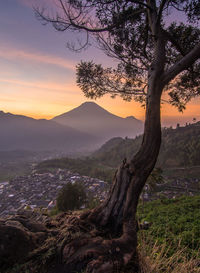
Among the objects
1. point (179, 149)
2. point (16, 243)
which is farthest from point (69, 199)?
point (179, 149)

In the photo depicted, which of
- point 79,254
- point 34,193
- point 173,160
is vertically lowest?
point 34,193

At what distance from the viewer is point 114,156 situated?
12156cm

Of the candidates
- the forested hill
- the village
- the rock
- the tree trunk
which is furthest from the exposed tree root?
the forested hill

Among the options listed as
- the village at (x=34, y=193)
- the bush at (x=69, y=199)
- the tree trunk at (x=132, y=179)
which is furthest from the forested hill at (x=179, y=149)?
the tree trunk at (x=132, y=179)

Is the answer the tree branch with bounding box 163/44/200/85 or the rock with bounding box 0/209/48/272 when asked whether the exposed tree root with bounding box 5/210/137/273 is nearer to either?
the rock with bounding box 0/209/48/272

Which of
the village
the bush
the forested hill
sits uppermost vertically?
the forested hill

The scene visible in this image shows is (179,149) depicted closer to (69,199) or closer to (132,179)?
(69,199)

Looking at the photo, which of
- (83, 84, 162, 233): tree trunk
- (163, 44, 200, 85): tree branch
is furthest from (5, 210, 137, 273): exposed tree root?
(163, 44, 200, 85): tree branch

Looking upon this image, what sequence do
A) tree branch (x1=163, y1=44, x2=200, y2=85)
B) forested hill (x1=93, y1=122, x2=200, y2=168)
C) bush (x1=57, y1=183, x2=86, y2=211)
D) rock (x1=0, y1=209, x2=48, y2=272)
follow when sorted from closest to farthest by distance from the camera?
rock (x1=0, y1=209, x2=48, y2=272)
tree branch (x1=163, y1=44, x2=200, y2=85)
bush (x1=57, y1=183, x2=86, y2=211)
forested hill (x1=93, y1=122, x2=200, y2=168)

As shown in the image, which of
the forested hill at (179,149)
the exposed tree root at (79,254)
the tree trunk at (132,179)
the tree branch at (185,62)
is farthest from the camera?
the forested hill at (179,149)

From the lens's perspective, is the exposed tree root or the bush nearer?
the exposed tree root

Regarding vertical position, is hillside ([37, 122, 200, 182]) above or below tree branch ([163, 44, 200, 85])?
below

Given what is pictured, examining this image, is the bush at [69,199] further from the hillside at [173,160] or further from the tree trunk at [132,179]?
the hillside at [173,160]

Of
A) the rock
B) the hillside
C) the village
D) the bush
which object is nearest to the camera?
the rock
